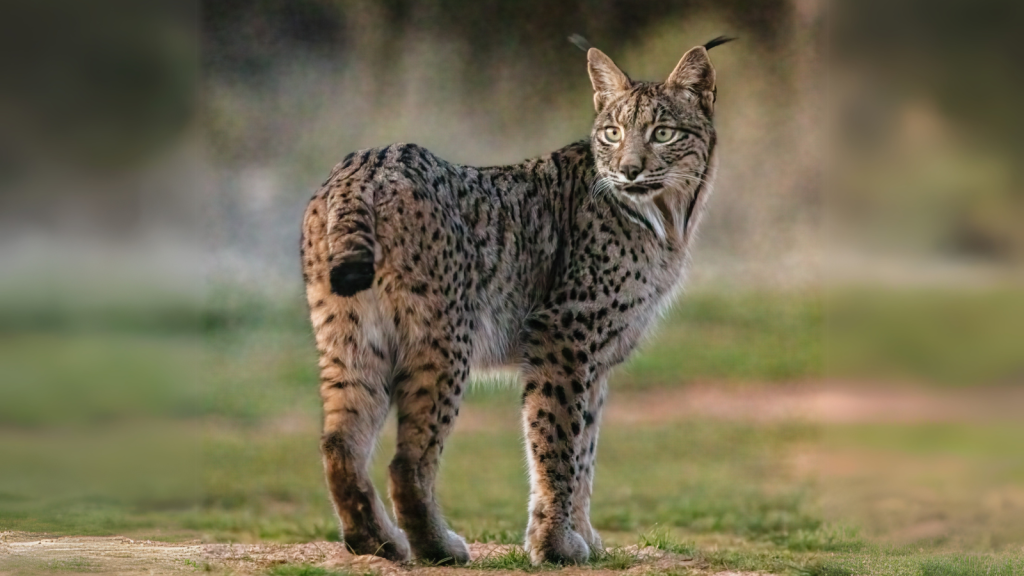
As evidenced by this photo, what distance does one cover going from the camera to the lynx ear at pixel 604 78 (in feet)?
20.1

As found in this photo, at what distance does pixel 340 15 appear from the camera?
1338cm

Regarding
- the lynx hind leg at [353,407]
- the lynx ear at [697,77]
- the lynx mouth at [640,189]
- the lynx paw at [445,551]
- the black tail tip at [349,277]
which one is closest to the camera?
the black tail tip at [349,277]

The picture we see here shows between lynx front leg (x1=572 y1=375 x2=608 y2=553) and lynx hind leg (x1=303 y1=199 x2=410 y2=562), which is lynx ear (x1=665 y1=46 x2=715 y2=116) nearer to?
lynx front leg (x1=572 y1=375 x2=608 y2=553)

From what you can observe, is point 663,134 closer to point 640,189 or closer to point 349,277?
point 640,189

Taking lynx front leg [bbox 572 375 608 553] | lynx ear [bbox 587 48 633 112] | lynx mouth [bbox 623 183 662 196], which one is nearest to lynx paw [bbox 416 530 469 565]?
lynx front leg [bbox 572 375 608 553]

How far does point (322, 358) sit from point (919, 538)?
11.9ft

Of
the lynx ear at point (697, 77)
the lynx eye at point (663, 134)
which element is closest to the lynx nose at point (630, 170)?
the lynx eye at point (663, 134)

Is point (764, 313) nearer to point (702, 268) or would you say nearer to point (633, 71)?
point (702, 268)

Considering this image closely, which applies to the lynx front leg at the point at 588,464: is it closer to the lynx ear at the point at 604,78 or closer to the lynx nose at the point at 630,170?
the lynx nose at the point at 630,170

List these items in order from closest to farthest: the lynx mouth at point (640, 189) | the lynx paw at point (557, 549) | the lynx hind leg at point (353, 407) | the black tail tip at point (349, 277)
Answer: the black tail tip at point (349, 277) → the lynx hind leg at point (353, 407) → the lynx paw at point (557, 549) → the lynx mouth at point (640, 189)

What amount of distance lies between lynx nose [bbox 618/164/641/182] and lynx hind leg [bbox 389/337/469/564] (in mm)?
1270

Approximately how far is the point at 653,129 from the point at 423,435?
198cm

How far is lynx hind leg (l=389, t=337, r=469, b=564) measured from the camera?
5.12 metres

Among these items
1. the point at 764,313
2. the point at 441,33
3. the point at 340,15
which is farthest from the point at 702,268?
the point at 340,15
